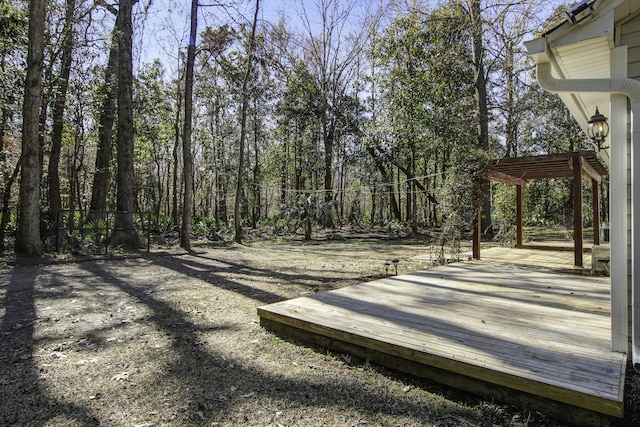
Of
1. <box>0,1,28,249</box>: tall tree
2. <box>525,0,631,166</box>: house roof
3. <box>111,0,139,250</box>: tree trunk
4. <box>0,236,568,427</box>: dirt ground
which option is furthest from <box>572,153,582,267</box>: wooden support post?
<box>0,1,28,249</box>: tall tree

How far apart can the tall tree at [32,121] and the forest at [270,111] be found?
0.09ft

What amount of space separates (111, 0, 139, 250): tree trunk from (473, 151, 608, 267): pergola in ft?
27.1

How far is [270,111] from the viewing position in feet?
66.6

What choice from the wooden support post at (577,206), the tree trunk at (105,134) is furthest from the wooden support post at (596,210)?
the tree trunk at (105,134)

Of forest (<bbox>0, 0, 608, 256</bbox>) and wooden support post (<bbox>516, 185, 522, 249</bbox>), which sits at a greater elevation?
forest (<bbox>0, 0, 608, 256</bbox>)

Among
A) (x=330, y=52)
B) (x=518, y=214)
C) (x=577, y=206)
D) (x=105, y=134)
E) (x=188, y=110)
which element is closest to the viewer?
(x=577, y=206)

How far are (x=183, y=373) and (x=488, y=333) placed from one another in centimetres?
219

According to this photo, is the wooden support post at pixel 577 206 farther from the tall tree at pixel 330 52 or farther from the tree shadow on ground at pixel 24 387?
the tall tree at pixel 330 52

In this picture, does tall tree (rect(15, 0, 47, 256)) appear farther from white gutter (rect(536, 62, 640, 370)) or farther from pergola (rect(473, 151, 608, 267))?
white gutter (rect(536, 62, 640, 370))

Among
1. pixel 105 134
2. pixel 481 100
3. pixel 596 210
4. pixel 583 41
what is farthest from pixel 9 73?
pixel 481 100

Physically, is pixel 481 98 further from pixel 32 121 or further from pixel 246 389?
pixel 246 389

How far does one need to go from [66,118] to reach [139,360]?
12.3 m

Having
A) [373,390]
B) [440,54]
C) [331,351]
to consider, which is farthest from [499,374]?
[440,54]

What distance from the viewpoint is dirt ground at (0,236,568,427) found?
199cm
